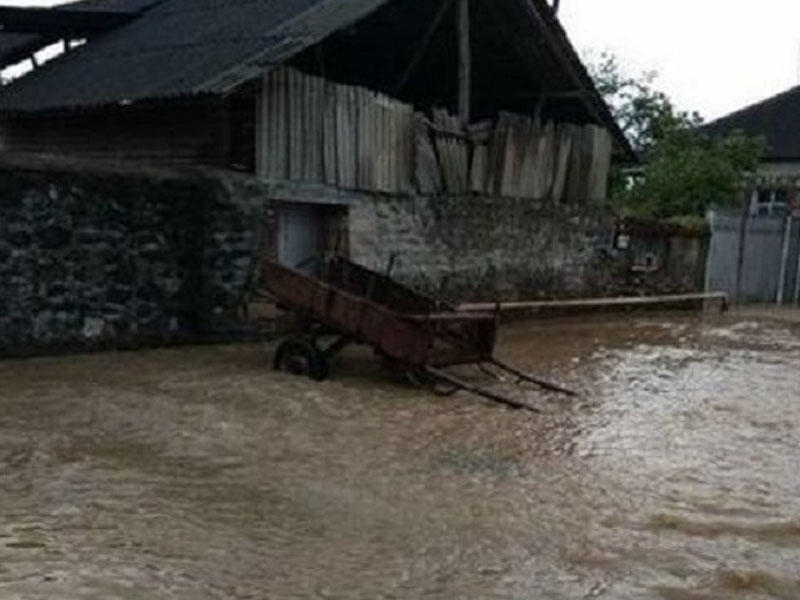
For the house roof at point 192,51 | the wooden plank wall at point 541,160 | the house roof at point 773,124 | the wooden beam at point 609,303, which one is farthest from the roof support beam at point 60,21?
the house roof at point 773,124

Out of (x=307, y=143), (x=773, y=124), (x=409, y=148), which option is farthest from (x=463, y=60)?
(x=773, y=124)

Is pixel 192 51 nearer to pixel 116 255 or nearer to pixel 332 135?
pixel 332 135

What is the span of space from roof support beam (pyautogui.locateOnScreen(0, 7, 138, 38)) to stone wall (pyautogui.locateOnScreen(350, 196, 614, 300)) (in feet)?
23.3

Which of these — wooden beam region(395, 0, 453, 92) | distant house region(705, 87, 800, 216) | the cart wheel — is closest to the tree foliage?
distant house region(705, 87, 800, 216)

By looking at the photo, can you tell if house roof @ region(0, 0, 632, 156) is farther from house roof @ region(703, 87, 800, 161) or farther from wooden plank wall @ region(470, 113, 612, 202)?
house roof @ region(703, 87, 800, 161)

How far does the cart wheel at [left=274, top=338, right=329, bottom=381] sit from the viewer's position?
10.4 meters

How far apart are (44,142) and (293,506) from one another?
11250 mm

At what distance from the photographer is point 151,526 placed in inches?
219

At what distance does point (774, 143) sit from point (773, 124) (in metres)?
1.31

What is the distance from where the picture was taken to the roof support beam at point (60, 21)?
58.4 ft

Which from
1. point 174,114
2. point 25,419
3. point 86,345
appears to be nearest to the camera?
point 25,419

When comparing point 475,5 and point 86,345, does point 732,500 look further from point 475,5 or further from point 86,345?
point 475,5

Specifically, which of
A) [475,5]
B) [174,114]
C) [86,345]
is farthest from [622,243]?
[86,345]

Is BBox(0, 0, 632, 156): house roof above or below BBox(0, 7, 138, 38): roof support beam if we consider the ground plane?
below
